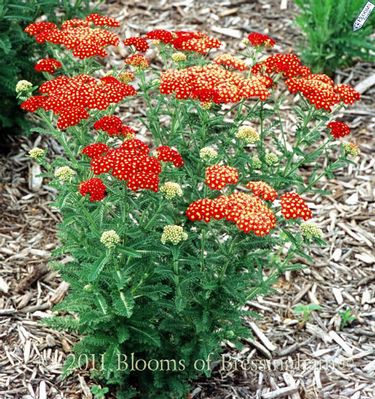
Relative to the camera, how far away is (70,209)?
4.14 m

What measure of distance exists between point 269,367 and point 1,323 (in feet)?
6.64

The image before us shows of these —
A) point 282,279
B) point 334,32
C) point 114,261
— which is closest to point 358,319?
point 282,279

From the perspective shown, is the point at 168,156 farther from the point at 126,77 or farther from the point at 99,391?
the point at 99,391

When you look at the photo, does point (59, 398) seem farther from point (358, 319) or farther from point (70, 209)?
point (358, 319)

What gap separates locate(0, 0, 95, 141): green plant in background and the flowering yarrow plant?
131 cm

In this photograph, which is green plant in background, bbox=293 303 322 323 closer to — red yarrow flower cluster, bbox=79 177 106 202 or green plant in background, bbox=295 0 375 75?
red yarrow flower cluster, bbox=79 177 106 202

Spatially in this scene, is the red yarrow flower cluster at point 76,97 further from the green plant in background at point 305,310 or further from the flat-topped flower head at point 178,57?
the green plant in background at point 305,310

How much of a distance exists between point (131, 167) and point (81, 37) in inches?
48.6

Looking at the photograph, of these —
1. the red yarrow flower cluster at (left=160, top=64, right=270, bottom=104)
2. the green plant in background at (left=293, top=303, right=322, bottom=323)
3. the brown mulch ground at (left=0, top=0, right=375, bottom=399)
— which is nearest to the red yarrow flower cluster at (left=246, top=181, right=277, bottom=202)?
the red yarrow flower cluster at (left=160, top=64, right=270, bottom=104)

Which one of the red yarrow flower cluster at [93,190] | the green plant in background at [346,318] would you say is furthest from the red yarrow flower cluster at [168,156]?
the green plant in background at [346,318]

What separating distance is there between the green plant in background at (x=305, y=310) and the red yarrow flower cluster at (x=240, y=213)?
6.48 ft

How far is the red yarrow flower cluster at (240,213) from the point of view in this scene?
3438 mm

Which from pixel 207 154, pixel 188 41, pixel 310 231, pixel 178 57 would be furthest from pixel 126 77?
pixel 310 231

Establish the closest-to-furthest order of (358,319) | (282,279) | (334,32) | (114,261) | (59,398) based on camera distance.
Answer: (114,261) < (59,398) < (358,319) < (282,279) < (334,32)
